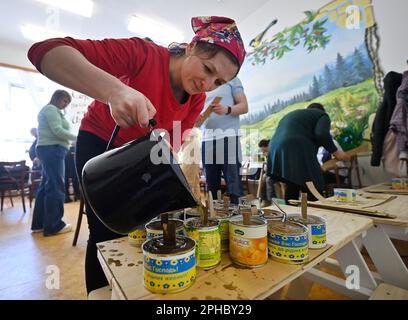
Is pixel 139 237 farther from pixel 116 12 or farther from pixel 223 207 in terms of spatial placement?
pixel 116 12

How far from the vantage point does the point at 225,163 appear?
1.42 meters

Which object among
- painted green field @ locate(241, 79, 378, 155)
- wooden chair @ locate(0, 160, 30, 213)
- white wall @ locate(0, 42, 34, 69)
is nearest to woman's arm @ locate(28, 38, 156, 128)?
painted green field @ locate(241, 79, 378, 155)

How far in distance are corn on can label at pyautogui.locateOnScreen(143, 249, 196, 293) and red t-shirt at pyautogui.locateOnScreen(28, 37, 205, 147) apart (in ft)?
1.14

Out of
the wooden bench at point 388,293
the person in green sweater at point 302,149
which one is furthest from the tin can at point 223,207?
the person in green sweater at point 302,149

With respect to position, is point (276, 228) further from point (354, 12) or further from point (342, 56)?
point (354, 12)

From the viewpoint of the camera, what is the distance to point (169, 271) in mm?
341

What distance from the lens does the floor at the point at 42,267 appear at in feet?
3.39

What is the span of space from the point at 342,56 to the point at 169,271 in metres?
2.70

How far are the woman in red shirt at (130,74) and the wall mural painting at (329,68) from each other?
214 cm

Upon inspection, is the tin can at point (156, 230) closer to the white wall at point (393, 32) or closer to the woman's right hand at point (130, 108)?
the woman's right hand at point (130, 108)

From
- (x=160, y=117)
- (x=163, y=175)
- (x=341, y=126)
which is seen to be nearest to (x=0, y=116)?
(x=160, y=117)

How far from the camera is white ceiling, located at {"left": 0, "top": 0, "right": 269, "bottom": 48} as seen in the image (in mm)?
2881

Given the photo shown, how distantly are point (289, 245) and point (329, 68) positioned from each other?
8.31 ft

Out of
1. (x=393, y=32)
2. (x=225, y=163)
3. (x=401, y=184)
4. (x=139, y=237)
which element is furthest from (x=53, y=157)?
(x=393, y=32)
